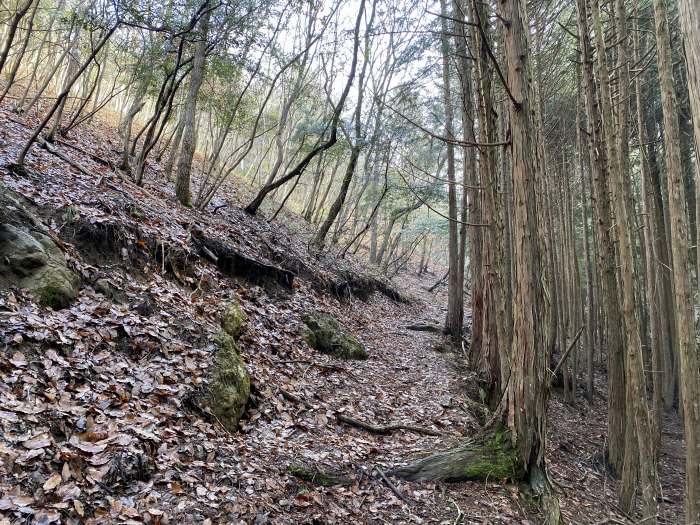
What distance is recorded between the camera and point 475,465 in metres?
4.39

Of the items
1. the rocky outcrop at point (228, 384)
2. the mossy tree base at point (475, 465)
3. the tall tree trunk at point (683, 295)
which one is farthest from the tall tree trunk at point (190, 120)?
the tall tree trunk at point (683, 295)

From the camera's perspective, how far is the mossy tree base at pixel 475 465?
4293 mm

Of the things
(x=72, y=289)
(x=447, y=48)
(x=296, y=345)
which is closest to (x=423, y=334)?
(x=296, y=345)

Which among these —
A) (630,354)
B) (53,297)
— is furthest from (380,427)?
(53,297)

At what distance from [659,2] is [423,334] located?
348 inches

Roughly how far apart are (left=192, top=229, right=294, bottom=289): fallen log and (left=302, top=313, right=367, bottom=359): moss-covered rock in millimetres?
1182

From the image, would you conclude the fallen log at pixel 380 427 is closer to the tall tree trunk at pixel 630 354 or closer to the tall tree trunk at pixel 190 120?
the tall tree trunk at pixel 630 354

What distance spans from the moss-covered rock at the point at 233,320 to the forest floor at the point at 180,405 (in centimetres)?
25

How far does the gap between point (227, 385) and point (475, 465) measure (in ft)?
9.27

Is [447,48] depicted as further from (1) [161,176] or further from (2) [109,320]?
(2) [109,320]

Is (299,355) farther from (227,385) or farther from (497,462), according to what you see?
(497,462)

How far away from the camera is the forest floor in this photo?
2.94m

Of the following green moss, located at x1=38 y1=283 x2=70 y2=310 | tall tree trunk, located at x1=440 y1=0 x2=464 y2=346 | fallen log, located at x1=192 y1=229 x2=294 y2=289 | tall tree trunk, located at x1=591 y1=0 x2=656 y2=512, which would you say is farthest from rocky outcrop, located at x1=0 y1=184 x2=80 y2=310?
tall tree trunk, located at x1=440 y1=0 x2=464 y2=346

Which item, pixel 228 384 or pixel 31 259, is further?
pixel 228 384
